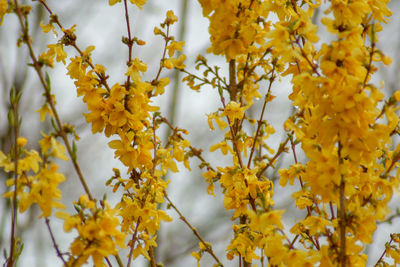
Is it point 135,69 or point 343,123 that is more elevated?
point 135,69

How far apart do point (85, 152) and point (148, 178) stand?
5.73 meters

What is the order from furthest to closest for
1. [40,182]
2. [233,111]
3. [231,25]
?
[233,111]
[231,25]
[40,182]

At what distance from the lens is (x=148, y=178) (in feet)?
5.35

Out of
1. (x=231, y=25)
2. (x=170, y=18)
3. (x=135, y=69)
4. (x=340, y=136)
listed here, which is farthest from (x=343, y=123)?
(x=170, y=18)

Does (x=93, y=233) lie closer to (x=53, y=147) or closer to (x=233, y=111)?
(x=53, y=147)

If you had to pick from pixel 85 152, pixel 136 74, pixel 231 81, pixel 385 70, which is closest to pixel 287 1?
pixel 231 81

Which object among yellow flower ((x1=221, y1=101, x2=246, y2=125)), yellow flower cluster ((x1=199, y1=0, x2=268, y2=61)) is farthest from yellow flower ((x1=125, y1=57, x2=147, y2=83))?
yellow flower ((x1=221, y1=101, x2=246, y2=125))

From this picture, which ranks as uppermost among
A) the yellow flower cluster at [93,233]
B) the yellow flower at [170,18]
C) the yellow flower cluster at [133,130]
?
the yellow flower at [170,18]

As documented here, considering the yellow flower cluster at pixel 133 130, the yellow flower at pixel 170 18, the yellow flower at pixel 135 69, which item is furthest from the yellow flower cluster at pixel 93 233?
the yellow flower at pixel 170 18

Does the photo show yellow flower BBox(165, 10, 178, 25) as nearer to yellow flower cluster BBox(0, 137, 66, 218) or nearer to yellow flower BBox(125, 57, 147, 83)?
yellow flower BBox(125, 57, 147, 83)

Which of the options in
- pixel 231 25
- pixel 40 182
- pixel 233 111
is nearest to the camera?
pixel 40 182

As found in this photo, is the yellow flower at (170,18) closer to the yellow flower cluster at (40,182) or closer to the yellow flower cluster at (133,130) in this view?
the yellow flower cluster at (133,130)

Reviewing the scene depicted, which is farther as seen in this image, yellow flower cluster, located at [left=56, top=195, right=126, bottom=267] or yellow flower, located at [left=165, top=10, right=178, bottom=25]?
yellow flower, located at [left=165, top=10, right=178, bottom=25]

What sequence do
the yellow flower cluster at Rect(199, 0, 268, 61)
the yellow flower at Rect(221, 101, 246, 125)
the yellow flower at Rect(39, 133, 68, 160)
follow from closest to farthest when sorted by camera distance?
the yellow flower at Rect(39, 133, 68, 160) < the yellow flower cluster at Rect(199, 0, 268, 61) < the yellow flower at Rect(221, 101, 246, 125)
